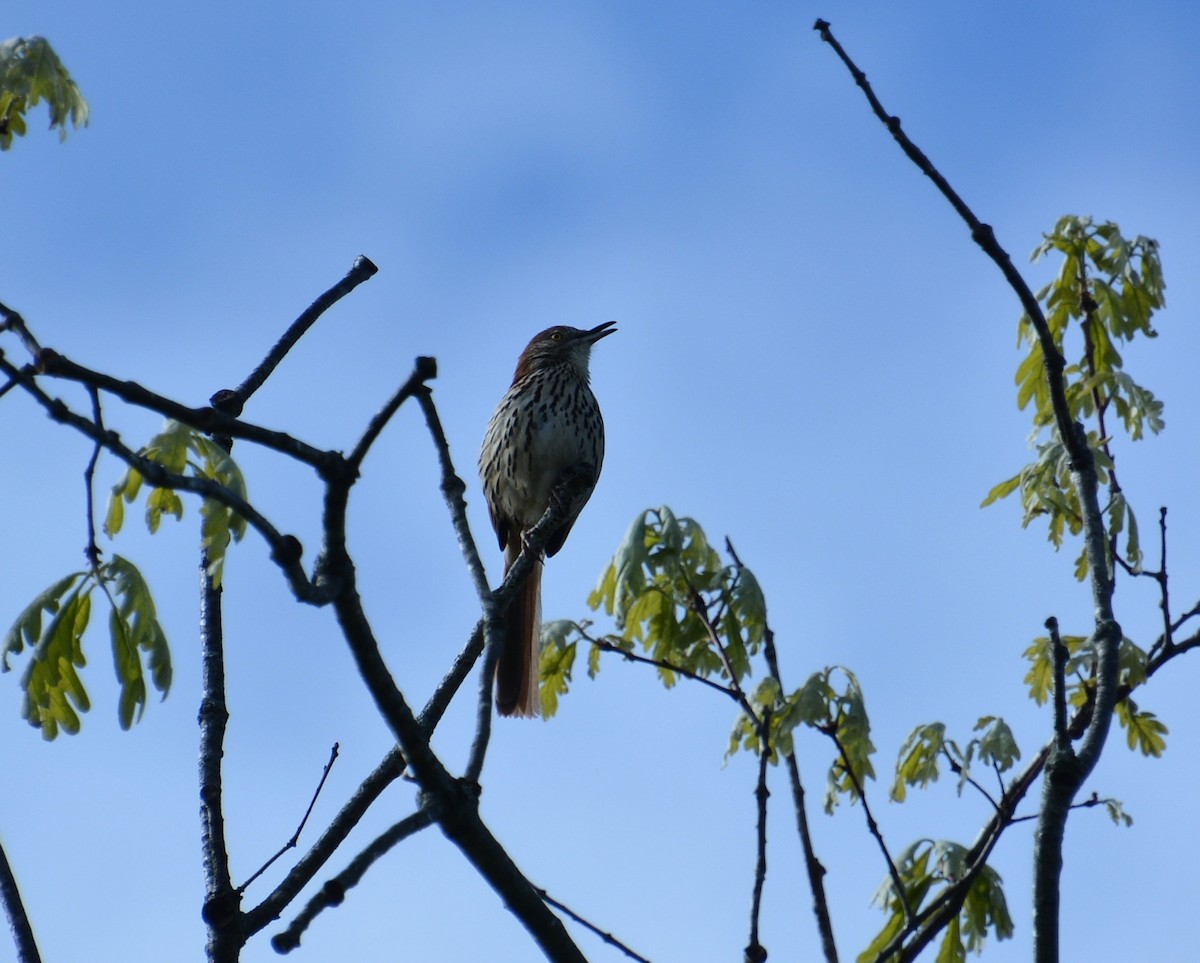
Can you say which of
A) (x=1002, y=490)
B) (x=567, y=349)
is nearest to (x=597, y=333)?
(x=567, y=349)

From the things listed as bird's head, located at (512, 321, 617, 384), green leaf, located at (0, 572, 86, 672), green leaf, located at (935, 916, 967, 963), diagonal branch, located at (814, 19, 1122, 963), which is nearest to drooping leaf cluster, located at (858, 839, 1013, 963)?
green leaf, located at (935, 916, 967, 963)

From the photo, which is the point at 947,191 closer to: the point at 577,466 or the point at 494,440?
the point at 577,466

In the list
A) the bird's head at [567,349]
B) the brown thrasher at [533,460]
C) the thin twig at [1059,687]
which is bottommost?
the thin twig at [1059,687]

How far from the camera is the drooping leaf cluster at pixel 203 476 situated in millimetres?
2994

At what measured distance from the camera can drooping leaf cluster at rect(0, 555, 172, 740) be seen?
3.10 metres

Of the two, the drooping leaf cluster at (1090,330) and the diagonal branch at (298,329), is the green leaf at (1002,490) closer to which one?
the drooping leaf cluster at (1090,330)

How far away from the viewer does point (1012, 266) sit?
125 inches

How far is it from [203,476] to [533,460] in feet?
13.0

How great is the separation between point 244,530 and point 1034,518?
2729mm

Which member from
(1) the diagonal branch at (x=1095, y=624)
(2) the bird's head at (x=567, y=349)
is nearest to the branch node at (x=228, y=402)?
(1) the diagonal branch at (x=1095, y=624)

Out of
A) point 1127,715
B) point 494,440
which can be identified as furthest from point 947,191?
point 494,440

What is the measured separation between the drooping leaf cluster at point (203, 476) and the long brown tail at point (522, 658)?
2.74 meters

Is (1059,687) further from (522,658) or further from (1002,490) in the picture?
(522,658)

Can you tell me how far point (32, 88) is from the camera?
4.21 metres
